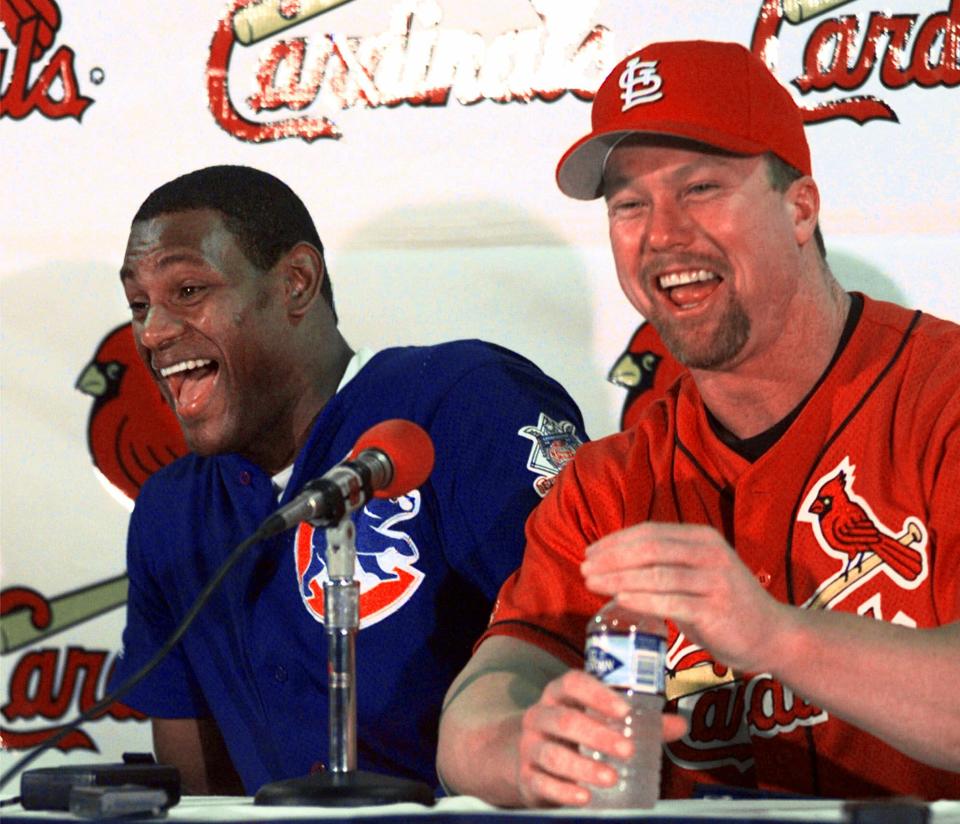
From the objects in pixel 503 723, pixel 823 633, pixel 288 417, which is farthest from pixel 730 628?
pixel 288 417

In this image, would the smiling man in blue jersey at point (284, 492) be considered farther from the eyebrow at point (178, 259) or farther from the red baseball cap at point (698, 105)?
the red baseball cap at point (698, 105)

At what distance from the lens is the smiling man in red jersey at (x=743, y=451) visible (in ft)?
5.51

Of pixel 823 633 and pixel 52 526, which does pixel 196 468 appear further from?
pixel 823 633

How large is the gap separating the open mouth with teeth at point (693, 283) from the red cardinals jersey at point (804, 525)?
0.47 feet

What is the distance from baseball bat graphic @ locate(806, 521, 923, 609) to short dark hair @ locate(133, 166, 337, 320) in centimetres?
105

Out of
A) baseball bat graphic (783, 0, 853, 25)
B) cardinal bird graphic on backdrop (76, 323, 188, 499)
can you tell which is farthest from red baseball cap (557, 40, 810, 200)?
cardinal bird graphic on backdrop (76, 323, 188, 499)

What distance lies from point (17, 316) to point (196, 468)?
384 millimetres

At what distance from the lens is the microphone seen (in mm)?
1464

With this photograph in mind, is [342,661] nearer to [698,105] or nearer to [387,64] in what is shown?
[698,105]

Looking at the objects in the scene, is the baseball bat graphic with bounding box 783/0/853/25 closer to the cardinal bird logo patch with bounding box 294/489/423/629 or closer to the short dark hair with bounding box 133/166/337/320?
the short dark hair with bounding box 133/166/337/320

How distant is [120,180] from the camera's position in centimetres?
254

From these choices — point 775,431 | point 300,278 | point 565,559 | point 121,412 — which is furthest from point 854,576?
point 121,412

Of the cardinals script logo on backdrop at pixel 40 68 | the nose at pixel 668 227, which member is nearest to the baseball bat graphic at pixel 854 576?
the nose at pixel 668 227

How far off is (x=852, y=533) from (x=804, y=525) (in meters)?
0.06
